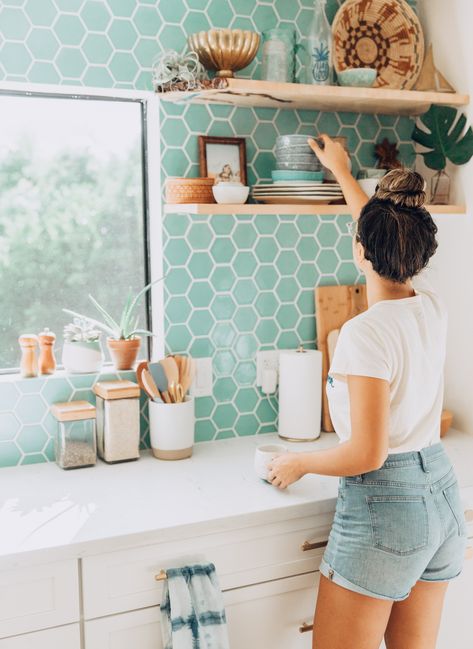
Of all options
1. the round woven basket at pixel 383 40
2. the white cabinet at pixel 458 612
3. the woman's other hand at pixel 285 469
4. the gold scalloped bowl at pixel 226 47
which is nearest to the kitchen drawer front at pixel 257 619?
the woman's other hand at pixel 285 469

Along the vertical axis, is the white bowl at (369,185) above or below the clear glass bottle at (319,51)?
below

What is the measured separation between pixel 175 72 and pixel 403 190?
0.81 meters

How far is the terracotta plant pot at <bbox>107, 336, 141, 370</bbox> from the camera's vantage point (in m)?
2.23

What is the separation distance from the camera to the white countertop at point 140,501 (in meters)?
1.60

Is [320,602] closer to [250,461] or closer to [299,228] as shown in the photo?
[250,461]

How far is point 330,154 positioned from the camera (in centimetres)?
216

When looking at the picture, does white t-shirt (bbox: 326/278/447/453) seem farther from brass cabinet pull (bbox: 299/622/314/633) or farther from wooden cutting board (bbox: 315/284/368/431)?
wooden cutting board (bbox: 315/284/368/431)

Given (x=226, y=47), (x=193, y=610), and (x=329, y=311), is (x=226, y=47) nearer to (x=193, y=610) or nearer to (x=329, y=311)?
(x=329, y=311)

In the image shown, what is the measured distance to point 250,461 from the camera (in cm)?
214

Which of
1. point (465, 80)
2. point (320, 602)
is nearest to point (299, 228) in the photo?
point (465, 80)

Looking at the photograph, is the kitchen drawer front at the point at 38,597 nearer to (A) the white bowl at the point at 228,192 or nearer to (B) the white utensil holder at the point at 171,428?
(B) the white utensil holder at the point at 171,428

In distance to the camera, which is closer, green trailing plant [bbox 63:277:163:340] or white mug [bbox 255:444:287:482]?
white mug [bbox 255:444:287:482]

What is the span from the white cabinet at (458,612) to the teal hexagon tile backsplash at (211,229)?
77 cm

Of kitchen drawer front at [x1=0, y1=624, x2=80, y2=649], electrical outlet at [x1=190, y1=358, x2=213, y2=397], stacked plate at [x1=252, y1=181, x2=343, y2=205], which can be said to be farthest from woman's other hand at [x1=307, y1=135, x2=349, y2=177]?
kitchen drawer front at [x1=0, y1=624, x2=80, y2=649]
